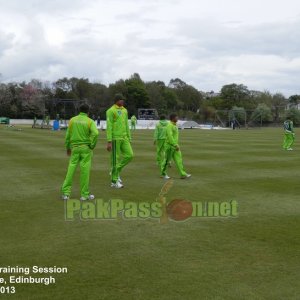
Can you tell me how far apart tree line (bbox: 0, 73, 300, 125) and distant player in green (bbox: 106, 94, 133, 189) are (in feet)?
257

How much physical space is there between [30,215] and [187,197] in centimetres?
366

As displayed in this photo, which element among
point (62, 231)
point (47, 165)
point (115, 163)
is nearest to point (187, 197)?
point (115, 163)

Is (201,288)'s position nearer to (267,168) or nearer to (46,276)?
(46,276)

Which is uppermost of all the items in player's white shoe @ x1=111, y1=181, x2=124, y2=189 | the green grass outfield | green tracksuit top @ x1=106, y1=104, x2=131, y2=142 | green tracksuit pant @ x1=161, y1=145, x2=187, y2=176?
green tracksuit top @ x1=106, y1=104, x2=131, y2=142

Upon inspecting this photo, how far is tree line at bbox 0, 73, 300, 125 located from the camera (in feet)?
324

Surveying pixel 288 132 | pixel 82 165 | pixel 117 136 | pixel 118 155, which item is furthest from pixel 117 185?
pixel 288 132

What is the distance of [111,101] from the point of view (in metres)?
102

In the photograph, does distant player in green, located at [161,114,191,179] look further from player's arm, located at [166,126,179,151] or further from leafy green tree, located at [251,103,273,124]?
leafy green tree, located at [251,103,273,124]

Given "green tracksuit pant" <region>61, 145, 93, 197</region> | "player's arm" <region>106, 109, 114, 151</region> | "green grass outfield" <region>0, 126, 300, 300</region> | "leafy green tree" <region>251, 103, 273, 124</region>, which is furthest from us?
"leafy green tree" <region>251, 103, 273, 124</region>

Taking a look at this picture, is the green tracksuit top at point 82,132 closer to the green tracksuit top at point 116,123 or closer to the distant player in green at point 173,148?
the green tracksuit top at point 116,123

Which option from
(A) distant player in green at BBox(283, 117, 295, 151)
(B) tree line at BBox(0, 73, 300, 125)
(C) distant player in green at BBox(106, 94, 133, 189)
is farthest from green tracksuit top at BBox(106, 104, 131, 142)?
(B) tree line at BBox(0, 73, 300, 125)

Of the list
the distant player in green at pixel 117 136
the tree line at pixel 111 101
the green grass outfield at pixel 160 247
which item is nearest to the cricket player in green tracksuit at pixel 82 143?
→ the green grass outfield at pixel 160 247

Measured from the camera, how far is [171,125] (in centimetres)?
1461

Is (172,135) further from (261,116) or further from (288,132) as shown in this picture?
(261,116)
